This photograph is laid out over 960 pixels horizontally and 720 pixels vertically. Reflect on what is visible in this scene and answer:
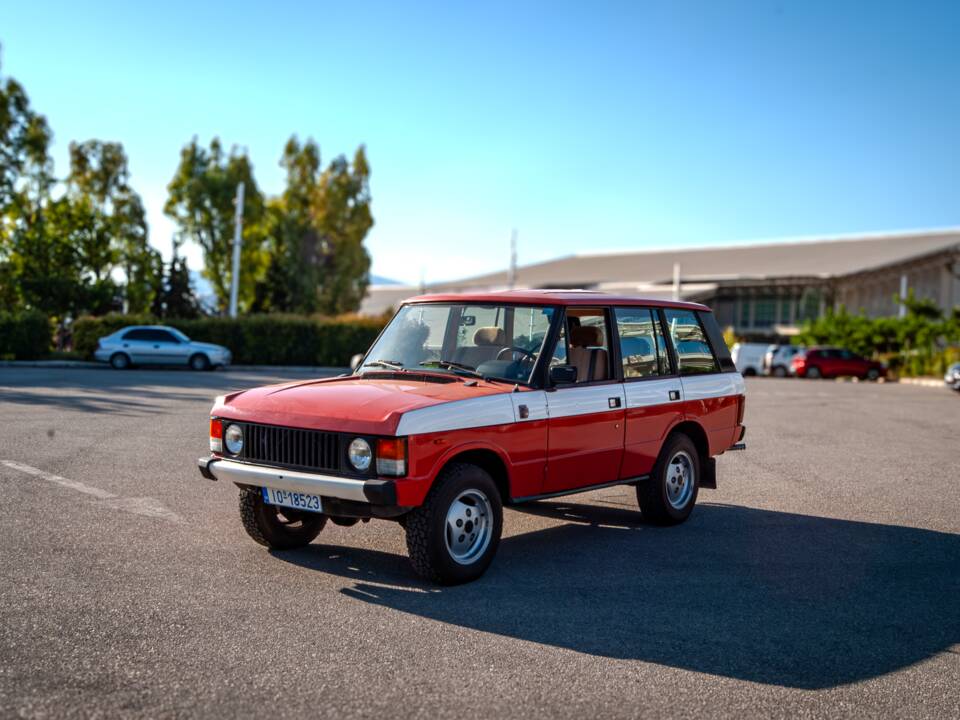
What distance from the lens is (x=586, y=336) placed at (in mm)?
8164

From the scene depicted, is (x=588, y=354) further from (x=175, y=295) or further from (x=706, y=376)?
(x=175, y=295)

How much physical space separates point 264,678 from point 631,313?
16.1ft

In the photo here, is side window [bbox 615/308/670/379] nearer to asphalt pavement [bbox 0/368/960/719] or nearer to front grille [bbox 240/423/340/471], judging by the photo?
asphalt pavement [bbox 0/368/960/719]

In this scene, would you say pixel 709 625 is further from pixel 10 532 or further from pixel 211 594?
pixel 10 532

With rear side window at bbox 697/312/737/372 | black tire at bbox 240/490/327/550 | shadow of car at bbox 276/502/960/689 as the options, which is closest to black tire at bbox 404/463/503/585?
shadow of car at bbox 276/502/960/689

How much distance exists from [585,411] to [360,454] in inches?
80.0

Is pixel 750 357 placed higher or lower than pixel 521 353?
lower

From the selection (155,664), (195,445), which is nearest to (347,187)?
(195,445)

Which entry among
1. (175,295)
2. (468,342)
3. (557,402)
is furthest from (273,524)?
(175,295)

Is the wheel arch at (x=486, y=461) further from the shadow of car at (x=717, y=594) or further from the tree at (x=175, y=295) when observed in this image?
the tree at (x=175, y=295)

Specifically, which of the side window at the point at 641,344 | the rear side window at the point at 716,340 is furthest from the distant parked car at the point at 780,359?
the side window at the point at 641,344

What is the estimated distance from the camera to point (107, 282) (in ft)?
154

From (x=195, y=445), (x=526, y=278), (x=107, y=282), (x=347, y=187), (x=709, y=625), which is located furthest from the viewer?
(x=526, y=278)

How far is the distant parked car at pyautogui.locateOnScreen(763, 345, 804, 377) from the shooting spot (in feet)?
170
